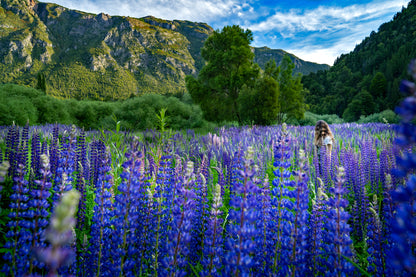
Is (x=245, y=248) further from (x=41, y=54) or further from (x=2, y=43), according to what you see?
(x=2, y=43)

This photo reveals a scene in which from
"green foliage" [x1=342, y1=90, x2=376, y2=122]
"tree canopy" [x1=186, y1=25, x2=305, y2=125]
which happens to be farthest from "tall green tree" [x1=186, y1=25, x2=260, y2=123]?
"green foliage" [x1=342, y1=90, x2=376, y2=122]

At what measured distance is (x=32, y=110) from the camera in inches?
608

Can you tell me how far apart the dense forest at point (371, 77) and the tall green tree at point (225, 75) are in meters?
27.9

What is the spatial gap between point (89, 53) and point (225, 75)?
13750 cm

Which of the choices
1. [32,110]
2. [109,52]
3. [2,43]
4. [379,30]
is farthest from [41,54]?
[379,30]

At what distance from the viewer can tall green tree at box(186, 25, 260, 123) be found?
1590 cm

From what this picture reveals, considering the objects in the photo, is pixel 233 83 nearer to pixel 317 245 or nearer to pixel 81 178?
pixel 81 178

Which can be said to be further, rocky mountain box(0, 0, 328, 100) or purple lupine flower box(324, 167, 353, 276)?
rocky mountain box(0, 0, 328, 100)

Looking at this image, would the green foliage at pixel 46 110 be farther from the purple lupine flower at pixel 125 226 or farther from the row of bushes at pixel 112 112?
the purple lupine flower at pixel 125 226

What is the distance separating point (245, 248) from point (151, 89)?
364 ft

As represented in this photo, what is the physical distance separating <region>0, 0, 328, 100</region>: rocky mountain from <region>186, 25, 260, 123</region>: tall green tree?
65.1m

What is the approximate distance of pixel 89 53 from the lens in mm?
125188

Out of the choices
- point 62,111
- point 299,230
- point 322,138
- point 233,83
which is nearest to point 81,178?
point 299,230

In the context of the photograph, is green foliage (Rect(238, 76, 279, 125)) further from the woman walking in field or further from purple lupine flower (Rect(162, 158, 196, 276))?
purple lupine flower (Rect(162, 158, 196, 276))
